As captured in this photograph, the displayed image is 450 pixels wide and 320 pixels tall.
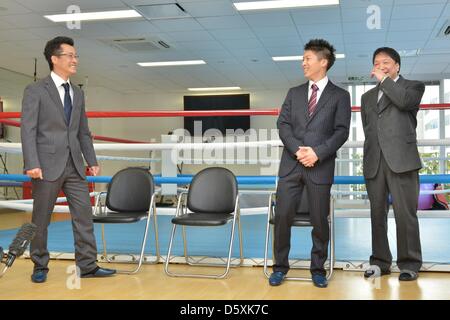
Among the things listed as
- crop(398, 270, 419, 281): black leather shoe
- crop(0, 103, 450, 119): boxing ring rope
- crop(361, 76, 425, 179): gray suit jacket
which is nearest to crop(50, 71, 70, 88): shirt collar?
crop(0, 103, 450, 119): boxing ring rope

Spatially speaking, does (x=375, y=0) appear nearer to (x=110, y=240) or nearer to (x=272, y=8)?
(x=272, y=8)

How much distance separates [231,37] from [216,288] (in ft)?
22.6

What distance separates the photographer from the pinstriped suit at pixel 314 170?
10.6 ft

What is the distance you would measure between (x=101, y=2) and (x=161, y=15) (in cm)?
98

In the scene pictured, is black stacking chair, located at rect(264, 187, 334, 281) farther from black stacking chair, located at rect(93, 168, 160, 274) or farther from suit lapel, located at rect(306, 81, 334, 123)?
black stacking chair, located at rect(93, 168, 160, 274)

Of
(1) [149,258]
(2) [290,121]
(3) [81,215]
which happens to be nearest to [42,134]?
(3) [81,215]

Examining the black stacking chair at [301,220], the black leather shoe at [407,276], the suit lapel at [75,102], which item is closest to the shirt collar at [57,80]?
the suit lapel at [75,102]

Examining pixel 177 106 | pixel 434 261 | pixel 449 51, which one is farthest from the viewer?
pixel 177 106

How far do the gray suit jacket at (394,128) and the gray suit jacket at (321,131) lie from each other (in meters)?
0.25

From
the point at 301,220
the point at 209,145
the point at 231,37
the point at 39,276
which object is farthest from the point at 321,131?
the point at 231,37

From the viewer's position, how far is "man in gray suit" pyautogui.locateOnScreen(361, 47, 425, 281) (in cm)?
325

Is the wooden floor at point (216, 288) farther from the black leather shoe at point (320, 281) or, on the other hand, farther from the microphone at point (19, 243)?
the microphone at point (19, 243)

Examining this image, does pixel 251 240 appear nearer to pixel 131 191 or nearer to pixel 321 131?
pixel 131 191

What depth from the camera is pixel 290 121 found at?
3.40 m
